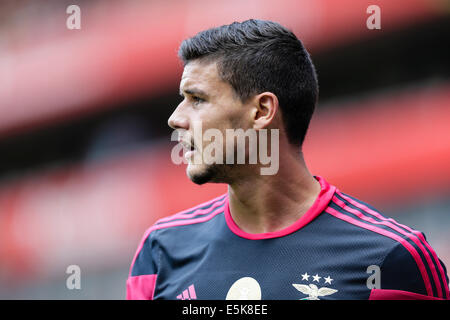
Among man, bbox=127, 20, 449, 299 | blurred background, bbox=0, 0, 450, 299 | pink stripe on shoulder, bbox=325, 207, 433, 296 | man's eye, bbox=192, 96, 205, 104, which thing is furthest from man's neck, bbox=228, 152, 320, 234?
blurred background, bbox=0, 0, 450, 299

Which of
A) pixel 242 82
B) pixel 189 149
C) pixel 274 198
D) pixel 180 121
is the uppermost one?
pixel 242 82

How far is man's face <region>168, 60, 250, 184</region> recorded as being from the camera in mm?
2430

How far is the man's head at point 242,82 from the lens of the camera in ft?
8.05

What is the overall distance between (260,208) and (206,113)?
451 mm

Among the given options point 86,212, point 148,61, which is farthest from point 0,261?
point 148,61

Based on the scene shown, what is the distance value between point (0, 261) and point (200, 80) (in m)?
5.91

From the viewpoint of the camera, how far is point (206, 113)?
95.7 inches

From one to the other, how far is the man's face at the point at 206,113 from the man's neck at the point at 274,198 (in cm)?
11

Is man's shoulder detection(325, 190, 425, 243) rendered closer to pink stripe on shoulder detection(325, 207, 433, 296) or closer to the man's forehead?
pink stripe on shoulder detection(325, 207, 433, 296)

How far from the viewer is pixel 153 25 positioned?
743 centimetres

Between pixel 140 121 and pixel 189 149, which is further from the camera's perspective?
pixel 140 121

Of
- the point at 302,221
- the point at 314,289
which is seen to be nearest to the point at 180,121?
the point at 302,221

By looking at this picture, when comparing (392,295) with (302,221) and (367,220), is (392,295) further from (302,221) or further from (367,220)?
(302,221)
